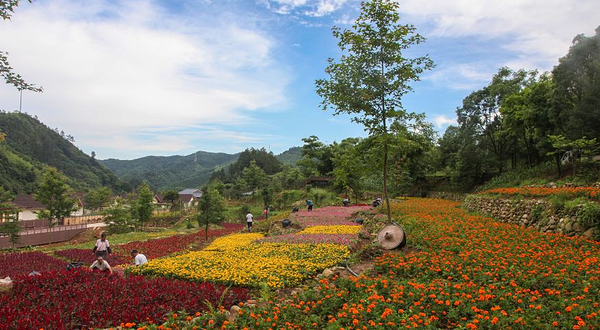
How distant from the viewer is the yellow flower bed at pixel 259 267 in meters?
8.09

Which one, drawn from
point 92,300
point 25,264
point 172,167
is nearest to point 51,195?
point 25,264

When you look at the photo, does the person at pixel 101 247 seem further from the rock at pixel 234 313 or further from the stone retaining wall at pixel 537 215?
the stone retaining wall at pixel 537 215

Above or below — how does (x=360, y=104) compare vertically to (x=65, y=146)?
below

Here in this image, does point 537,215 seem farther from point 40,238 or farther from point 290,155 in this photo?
point 290,155

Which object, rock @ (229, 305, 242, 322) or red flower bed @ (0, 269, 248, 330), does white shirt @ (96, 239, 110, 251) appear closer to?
red flower bed @ (0, 269, 248, 330)

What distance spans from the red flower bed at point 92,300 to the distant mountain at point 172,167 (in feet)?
449

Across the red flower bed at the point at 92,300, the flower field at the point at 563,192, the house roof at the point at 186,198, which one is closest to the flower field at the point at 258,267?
the red flower bed at the point at 92,300

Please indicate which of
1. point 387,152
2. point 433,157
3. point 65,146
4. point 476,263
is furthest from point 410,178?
point 65,146

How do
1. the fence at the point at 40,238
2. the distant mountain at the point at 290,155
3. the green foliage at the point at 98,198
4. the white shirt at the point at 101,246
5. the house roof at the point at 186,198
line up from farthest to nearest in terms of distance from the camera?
the distant mountain at the point at 290,155 → the house roof at the point at 186,198 → the green foliage at the point at 98,198 → the fence at the point at 40,238 → the white shirt at the point at 101,246

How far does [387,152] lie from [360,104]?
6.37 ft

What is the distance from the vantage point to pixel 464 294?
5410mm

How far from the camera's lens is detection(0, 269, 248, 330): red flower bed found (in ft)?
18.0

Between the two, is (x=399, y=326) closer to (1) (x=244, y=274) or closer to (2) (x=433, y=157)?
(1) (x=244, y=274)

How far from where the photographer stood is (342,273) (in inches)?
332
